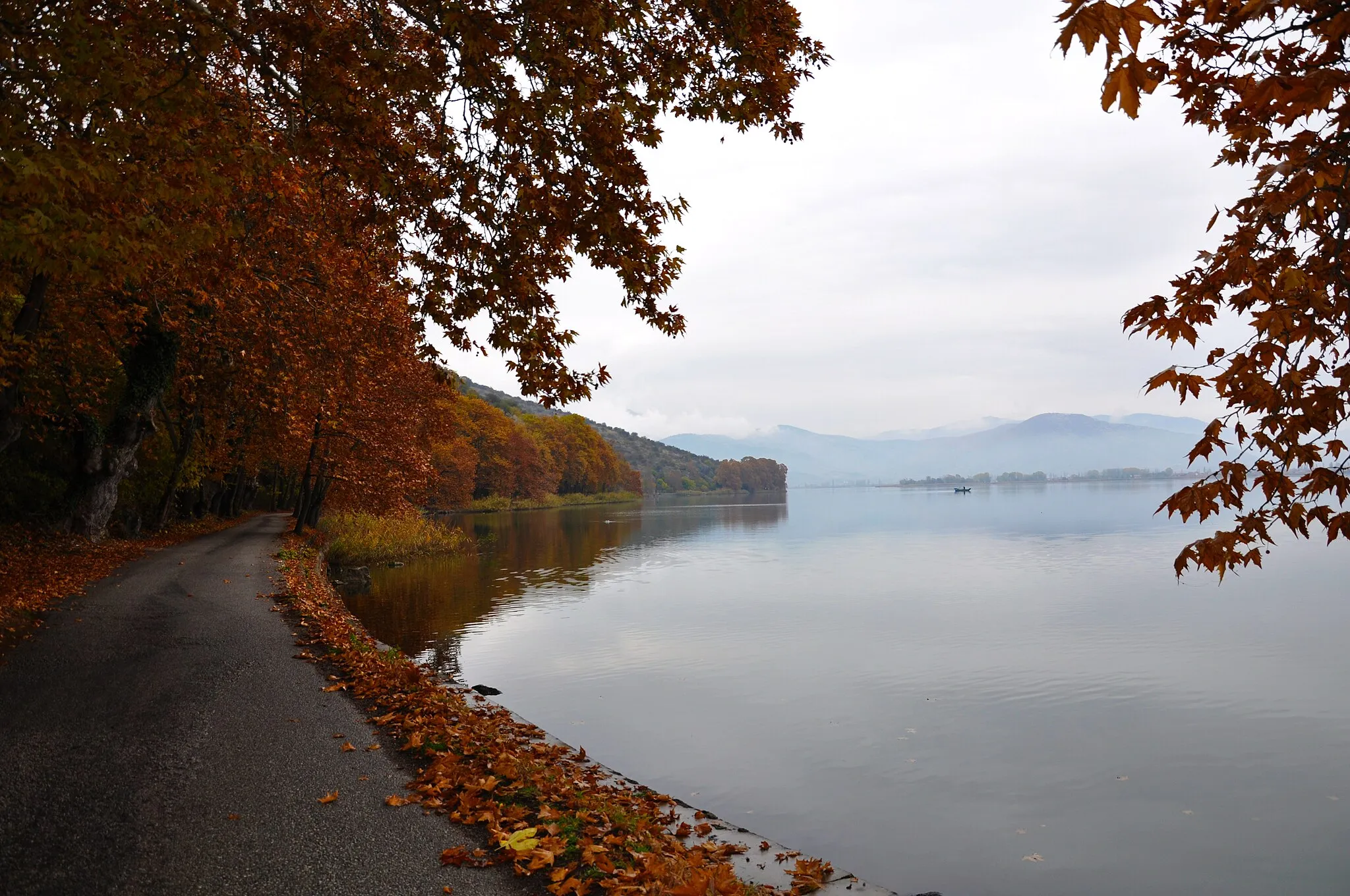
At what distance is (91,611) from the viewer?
12.1 m

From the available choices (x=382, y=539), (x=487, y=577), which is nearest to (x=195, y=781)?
(x=487, y=577)

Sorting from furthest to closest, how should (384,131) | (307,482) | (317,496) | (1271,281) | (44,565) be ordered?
(317,496), (307,482), (44,565), (384,131), (1271,281)

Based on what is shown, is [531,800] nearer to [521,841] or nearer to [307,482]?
[521,841]

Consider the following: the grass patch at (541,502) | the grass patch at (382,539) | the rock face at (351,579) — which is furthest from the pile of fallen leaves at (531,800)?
the grass patch at (541,502)

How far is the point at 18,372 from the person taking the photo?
16.0 meters

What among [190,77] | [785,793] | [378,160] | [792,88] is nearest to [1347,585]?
[785,793]

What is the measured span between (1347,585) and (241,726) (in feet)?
101

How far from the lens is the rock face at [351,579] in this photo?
23359 millimetres

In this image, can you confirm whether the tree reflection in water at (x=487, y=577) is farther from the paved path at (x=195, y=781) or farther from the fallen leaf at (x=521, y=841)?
the fallen leaf at (x=521, y=841)

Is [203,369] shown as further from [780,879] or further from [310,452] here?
[780,879]

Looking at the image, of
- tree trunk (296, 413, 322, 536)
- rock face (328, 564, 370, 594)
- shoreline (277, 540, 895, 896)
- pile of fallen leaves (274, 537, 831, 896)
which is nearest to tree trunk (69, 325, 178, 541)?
tree trunk (296, 413, 322, 536)

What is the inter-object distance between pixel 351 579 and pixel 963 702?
1919 centimetres

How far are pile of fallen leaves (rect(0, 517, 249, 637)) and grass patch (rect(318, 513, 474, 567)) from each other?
642 centimetres

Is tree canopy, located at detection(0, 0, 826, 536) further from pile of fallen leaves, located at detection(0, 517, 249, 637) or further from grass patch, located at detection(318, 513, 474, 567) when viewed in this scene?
grass patch, located at detection(318, 513, 474, 567)
